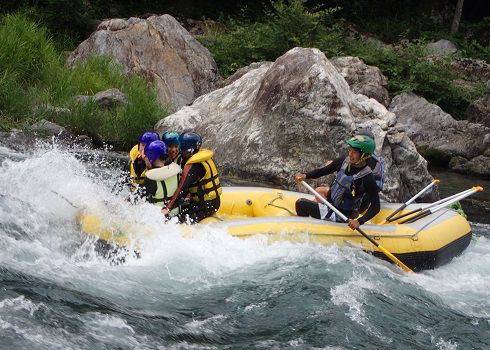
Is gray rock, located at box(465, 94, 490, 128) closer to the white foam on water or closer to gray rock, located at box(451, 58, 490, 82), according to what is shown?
gray rock, located at box(451, 58, 490, 82)

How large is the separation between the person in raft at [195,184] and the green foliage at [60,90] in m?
4.74

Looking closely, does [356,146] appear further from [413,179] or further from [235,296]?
[413,179]

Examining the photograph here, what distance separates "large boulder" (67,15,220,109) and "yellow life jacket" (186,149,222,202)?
7.34 metres

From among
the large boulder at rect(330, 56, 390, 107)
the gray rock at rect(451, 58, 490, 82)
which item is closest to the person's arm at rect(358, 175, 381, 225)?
the large boulder at rect(330, 56, 390, 107)

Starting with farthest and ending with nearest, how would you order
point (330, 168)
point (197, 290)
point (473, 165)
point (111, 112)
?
point (473, 165) → point (111, 112) → point (330, 168) → point (197, 290)

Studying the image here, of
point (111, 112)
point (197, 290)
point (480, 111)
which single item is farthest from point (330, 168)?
point (480, 111)

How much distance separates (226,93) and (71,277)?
287 inches

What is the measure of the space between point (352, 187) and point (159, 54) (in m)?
8.92

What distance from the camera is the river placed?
4059 mm

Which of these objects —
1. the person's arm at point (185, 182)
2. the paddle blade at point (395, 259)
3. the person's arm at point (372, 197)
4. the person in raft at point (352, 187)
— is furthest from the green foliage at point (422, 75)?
the person's arm at point (185, 182)

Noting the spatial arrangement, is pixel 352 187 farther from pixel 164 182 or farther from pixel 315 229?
pixel 164 182

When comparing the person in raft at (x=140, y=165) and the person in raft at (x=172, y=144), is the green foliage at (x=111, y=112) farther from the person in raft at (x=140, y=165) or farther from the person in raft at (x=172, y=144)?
the person in raft at (x=172, y=144)

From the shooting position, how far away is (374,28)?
70.6ft

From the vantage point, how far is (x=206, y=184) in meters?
6.13
